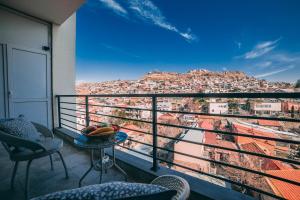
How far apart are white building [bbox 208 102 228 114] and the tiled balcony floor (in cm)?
132

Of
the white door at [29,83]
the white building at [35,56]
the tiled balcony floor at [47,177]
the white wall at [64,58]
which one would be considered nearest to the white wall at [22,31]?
the white building at [35,56]

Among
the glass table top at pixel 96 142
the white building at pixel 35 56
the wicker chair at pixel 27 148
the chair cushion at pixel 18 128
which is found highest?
the white building at pixel 35 56

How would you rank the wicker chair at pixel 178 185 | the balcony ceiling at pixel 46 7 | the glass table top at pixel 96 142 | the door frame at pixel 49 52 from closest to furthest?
the wicker chair at pixel 178 185 < the glass table top at pixel 96 142 < the balcony ceiling at pixel 46 7 < the door frame at pixel 49 52

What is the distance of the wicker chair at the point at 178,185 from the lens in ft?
2.21

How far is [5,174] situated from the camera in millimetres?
1995

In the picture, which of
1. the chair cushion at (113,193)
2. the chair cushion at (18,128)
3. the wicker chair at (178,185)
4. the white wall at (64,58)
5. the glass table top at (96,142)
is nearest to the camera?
the chair cushion at (113,193)

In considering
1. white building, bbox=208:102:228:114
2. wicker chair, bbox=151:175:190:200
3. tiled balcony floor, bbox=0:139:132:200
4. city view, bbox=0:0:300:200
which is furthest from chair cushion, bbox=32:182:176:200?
tiled balcony floor, bbox=0:139:132:200

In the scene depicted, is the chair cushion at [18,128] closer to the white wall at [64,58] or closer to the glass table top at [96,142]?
the glass table top at [96,142]

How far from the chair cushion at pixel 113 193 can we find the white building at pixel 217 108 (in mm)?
1286

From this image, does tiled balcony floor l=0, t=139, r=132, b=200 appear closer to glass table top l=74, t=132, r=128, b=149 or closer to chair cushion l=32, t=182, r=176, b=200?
glass table top l=74, t=132, r=128, b=149

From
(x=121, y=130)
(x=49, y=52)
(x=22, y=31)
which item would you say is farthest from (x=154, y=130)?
(x=22, y=31)

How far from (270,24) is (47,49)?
Result: 29.4 m

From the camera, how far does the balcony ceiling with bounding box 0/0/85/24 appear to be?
309 centimetres

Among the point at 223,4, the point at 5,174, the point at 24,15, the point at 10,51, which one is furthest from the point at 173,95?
the point at 223,4
